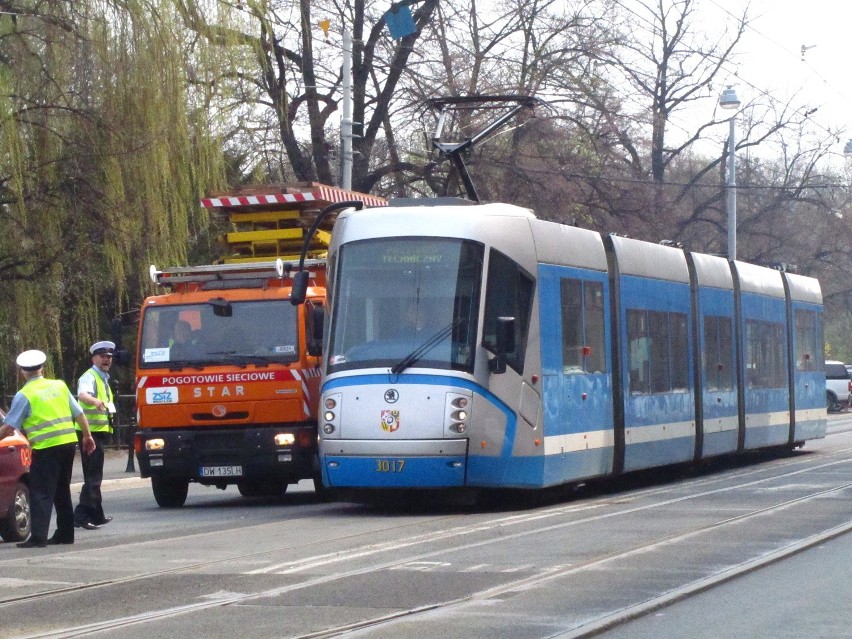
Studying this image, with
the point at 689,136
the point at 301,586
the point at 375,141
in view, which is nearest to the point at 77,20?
the point at 301,586

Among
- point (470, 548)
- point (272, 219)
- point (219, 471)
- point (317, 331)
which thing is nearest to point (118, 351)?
point (219, 471)

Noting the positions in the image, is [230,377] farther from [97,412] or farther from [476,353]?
[476,353]

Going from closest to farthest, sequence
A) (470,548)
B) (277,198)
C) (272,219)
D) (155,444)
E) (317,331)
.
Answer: (470,548), (317,331), (155,444), (277,198), (272,219)

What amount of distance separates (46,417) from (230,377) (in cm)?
407

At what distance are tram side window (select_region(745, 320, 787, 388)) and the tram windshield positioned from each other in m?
9.36

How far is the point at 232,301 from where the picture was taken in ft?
54.6

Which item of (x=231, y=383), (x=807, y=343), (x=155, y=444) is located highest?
(x=807, y=343)

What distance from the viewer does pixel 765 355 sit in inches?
929

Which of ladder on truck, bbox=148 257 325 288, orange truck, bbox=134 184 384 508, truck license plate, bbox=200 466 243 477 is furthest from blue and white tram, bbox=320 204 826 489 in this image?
truck license plate, bbox=200 466 243 477

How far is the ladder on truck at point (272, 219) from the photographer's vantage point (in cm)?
1759

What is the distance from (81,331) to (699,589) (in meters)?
15.5

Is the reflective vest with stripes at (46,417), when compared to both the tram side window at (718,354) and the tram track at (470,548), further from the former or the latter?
the tram side window at (718,354)

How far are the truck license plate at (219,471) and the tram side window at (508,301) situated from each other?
11.8 ft

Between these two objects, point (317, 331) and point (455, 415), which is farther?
point (317, 331)
